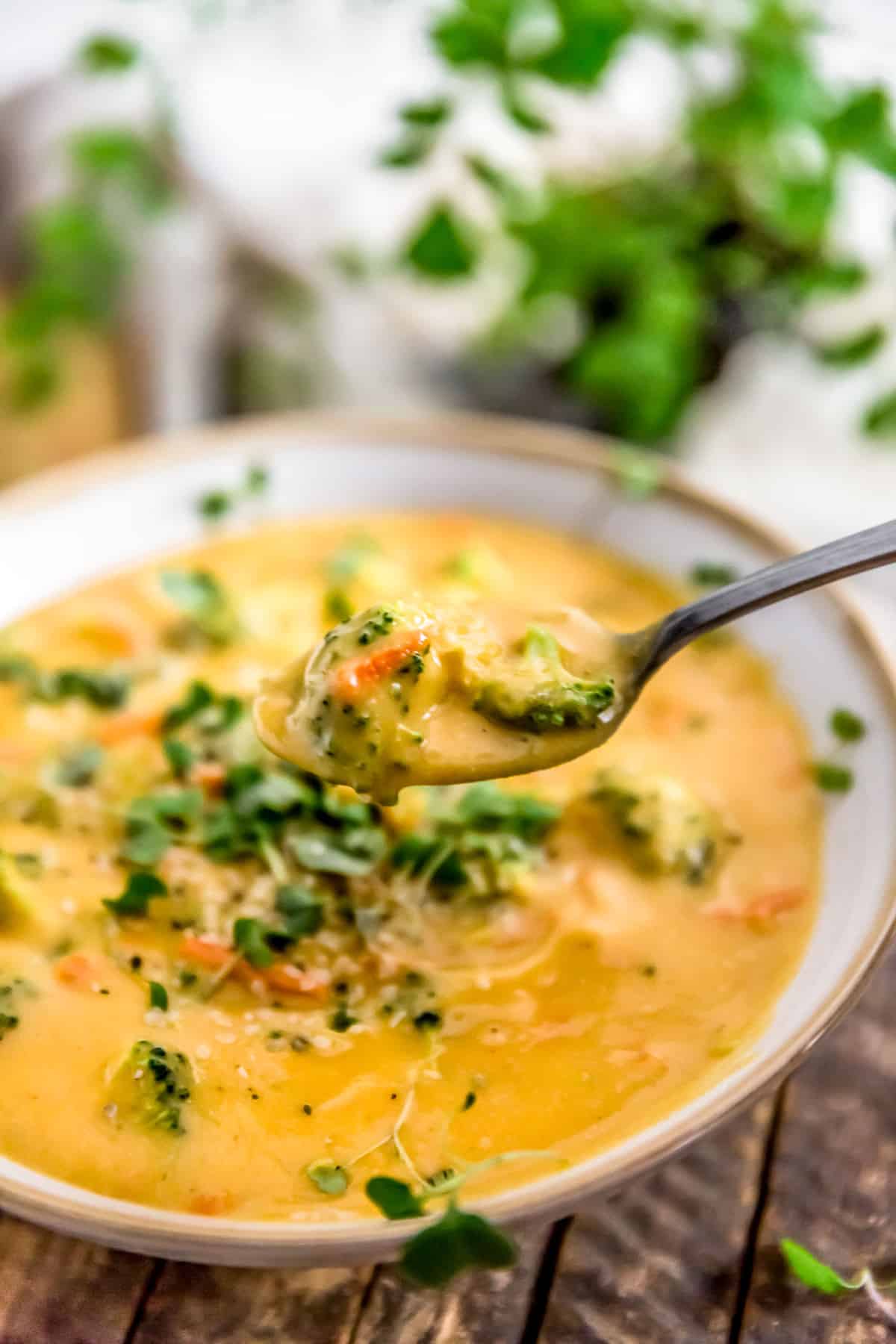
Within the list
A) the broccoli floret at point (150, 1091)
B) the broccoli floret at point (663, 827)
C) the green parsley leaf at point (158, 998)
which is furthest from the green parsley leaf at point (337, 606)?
Answer: the broccoli floret at point (150, 1091)

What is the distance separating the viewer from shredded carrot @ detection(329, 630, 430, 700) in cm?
179

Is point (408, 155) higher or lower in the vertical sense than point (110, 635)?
higher

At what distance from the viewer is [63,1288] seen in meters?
1.65

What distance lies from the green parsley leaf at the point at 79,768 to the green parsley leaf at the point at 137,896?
31 centimetres

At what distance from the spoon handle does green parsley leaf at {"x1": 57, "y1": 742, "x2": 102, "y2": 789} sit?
0.93 metres

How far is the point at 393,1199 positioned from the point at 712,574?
1.42m

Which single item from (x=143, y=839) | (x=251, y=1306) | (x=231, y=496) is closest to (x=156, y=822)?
(x=143, y=839)

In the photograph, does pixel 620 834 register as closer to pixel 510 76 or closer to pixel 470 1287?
pixel 470 1287

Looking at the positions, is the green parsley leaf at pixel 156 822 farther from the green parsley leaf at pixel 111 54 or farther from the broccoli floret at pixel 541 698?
the green parsley leaf at pixel 111 54

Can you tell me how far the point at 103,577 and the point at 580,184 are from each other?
1.54 meters

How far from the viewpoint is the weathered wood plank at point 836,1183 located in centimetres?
166

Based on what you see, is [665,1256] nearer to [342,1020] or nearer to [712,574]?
[342,1020]

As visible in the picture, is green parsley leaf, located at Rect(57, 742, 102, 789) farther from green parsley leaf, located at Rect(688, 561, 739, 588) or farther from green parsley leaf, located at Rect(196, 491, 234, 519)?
green parsley leaf, located at Rect(688, 561, 739, 588)

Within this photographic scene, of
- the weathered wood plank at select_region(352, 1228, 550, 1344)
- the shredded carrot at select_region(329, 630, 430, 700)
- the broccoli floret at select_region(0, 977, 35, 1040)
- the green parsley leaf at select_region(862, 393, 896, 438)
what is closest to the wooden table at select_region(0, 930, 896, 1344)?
the weathered wood plank at select_region(352, 1228, 550, 1344)
